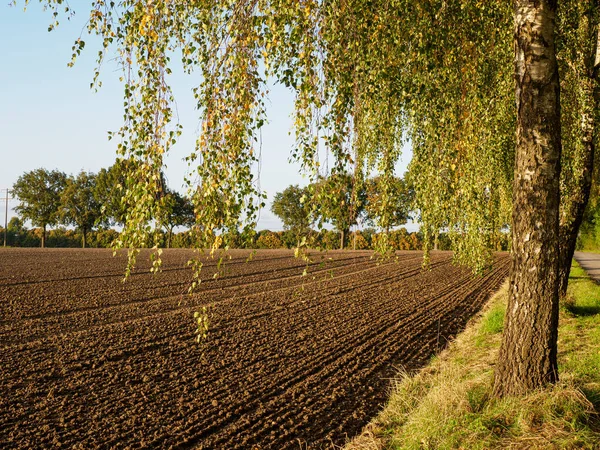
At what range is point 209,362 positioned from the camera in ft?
27.7

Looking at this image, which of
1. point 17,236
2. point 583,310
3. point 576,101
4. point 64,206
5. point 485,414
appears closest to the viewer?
point 485,414

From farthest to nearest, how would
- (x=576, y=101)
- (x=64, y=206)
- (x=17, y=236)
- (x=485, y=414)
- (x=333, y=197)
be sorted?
(x=17, y=236) < (x=64, y=206) < (x=576, y=101) < (x=485, y=414) < (x=333, y=197)

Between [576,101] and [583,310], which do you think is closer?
[576,101]

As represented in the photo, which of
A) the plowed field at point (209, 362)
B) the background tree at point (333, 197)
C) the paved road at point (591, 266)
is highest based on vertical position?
the background tree at point (333, 197)

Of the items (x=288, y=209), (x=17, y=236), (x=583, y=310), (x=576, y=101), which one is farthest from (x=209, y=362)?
(x=17, y=236)

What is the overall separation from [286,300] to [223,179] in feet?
37.5

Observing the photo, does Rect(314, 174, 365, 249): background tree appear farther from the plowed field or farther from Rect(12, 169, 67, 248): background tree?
Rect(12, 169, 67, 248): background tree

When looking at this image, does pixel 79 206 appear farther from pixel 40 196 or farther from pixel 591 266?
pixel 591 266

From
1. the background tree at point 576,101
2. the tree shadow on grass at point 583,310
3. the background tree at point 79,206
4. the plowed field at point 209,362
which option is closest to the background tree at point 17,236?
the background tree at point 79,206

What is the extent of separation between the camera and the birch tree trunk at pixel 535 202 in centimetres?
503

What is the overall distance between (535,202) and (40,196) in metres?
67.7

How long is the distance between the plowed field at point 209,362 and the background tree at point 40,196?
50.1m

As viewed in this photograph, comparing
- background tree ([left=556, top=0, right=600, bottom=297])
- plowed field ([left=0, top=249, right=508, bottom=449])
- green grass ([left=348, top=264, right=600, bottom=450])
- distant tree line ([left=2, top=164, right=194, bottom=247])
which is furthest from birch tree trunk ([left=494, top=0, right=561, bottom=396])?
distant tree line ([left=2, top=164, right=194, bottom=247])

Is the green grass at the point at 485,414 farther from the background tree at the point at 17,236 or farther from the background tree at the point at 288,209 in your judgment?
the background tree at the point at 17,236
